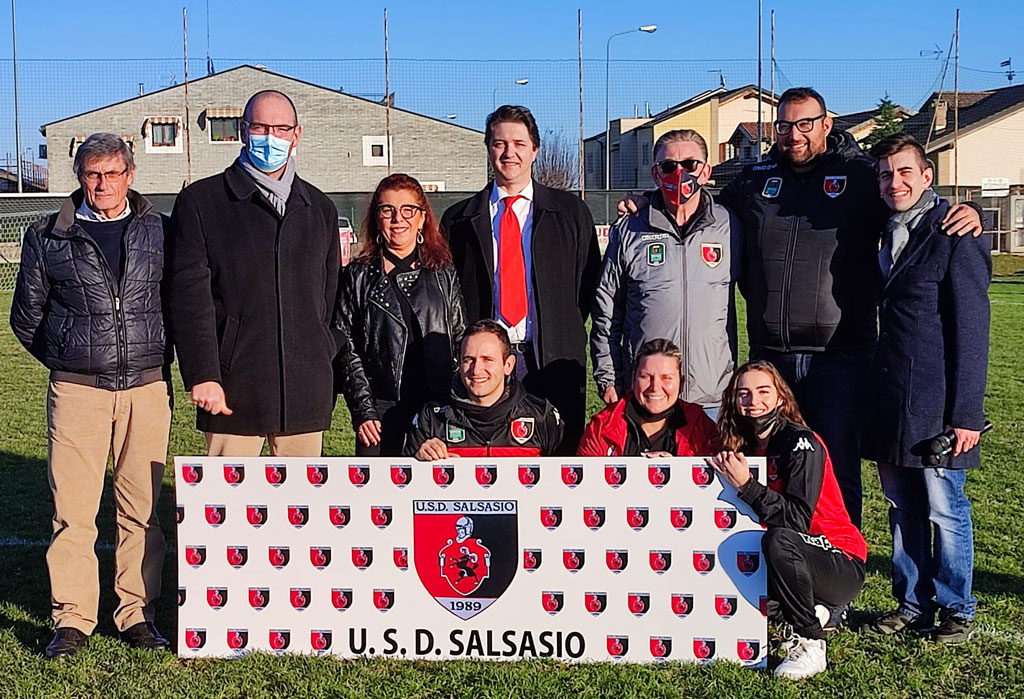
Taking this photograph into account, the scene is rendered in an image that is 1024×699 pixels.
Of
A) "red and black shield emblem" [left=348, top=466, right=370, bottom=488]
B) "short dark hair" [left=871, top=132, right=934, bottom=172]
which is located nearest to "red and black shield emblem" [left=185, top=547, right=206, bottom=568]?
"red and black shield emblem" [left=348, top=466, right=370, bottom=488]

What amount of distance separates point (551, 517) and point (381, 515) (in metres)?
0.68

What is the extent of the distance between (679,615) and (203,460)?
1985 mm

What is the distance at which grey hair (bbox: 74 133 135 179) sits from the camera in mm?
4324

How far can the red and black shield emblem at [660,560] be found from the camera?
166 inches

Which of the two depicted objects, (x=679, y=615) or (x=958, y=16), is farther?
(x=958, y=16)

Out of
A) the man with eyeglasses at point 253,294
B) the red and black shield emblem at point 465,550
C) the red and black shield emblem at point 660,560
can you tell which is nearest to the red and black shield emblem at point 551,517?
the red and black shield emblem at point 465,550

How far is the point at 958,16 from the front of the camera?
27.3 meters

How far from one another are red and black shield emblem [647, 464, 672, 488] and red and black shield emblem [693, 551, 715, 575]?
0.98 feet

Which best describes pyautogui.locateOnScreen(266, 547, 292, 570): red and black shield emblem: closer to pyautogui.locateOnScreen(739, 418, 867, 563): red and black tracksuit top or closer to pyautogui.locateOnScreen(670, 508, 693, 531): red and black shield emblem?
pyautogui.locateOnScreen(670, 508, 693, 531): red and black shield emblem

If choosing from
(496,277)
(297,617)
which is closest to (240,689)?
(297,617)

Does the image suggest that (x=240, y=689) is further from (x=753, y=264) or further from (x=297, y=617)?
(x=753, y=264)

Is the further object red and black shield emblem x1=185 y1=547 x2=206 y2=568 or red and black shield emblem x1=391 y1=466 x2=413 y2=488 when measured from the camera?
red and black shield emblem x1=185 y1=547 x2=206 y2=568

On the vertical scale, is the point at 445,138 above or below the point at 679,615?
above

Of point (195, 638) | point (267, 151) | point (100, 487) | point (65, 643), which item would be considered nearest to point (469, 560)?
point (195, 638)
